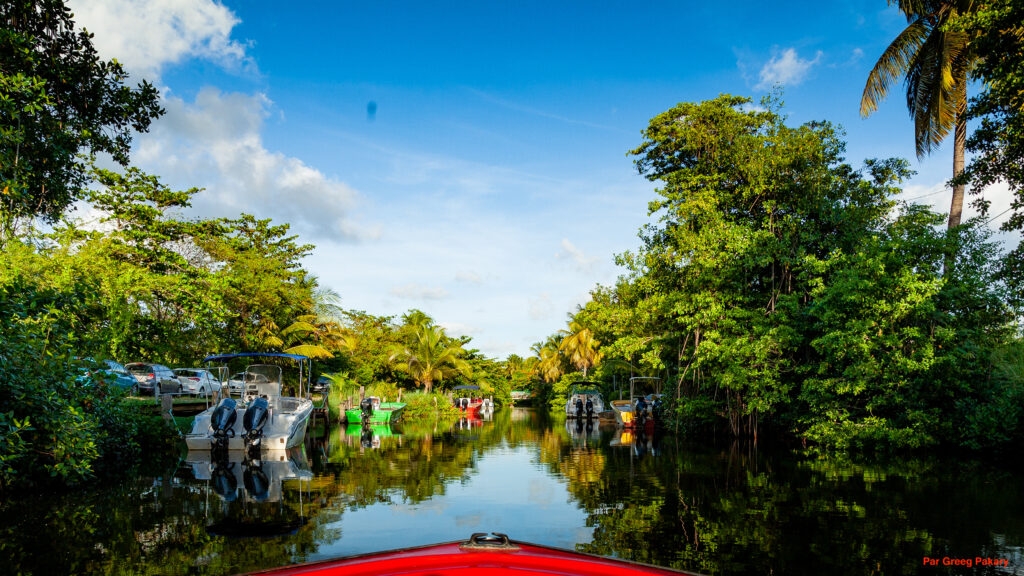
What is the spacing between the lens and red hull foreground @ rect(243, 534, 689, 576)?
322cm

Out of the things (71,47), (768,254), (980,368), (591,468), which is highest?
(71,47)

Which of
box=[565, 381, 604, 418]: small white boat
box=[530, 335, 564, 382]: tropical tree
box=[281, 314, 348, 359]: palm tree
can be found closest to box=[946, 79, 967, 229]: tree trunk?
box=[565, 381, 604, 418]: small white boat

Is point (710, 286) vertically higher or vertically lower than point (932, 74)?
lower

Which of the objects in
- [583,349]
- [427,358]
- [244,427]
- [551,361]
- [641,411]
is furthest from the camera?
[551,361]

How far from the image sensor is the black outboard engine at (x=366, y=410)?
2706 centimetres

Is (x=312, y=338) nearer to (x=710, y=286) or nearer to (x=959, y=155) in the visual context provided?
(x=710, y=286)

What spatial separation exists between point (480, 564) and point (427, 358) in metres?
37.1

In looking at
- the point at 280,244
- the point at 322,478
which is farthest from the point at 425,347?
the point at 322,478

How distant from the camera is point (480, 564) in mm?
3287

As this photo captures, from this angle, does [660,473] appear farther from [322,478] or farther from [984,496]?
[322,478]

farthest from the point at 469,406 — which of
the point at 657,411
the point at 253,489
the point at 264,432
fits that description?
the point at 253,489

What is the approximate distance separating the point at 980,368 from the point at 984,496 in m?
6.82

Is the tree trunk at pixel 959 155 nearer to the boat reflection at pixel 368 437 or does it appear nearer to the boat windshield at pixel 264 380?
the boat reflection at pixel 368 437

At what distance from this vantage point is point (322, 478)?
11328 mm
